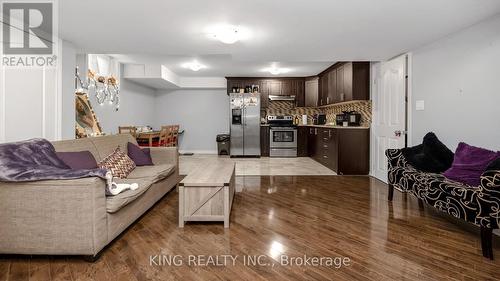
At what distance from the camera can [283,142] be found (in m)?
7.87

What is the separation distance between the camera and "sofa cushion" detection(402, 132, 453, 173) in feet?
10.3

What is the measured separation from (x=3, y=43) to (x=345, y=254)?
410cm

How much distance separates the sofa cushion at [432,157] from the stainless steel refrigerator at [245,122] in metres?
4.92

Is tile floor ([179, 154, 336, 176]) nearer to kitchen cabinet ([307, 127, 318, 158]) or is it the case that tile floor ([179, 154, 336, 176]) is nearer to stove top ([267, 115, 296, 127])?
kitchen cabinet ([307, 127, 318, 158])

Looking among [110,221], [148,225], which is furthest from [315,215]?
[110,221]

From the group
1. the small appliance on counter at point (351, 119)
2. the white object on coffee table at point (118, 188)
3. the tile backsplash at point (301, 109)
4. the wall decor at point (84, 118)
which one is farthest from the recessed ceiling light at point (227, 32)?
the tile backsplash at point (301, 109)

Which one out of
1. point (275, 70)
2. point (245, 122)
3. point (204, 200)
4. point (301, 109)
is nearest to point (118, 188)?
point (204, 200)

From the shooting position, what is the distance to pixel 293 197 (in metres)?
3.70

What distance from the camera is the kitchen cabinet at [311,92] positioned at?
770 cm

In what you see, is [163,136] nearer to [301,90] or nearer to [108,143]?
[108,143]

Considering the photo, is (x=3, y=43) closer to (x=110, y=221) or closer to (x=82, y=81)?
(x=82, y=81)

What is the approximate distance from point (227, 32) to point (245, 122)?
463 centimetres

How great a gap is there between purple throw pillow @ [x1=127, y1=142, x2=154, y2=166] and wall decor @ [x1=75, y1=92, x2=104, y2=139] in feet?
3.80

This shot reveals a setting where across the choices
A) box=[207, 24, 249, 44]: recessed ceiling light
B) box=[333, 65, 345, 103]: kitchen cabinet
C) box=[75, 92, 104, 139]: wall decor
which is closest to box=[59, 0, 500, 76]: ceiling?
box=[207, 24, 249, 44]: recessed ceiling light
